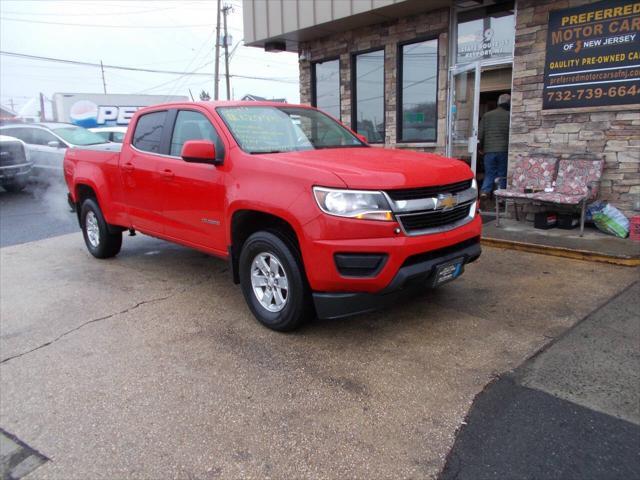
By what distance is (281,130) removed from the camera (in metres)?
Answer: 4.45

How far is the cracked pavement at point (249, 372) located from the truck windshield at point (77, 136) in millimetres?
9791

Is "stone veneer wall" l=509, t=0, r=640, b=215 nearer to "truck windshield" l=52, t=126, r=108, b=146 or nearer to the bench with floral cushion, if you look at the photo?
the bench with floral cushion

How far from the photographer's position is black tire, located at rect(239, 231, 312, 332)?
3.57 metres

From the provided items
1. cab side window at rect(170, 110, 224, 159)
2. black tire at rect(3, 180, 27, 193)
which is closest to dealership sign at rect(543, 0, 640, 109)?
cab side window at rect(170, 110, 224, 159)

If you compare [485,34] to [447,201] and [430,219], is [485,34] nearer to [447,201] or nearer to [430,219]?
[447,201]

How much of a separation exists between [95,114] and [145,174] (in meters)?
26.1

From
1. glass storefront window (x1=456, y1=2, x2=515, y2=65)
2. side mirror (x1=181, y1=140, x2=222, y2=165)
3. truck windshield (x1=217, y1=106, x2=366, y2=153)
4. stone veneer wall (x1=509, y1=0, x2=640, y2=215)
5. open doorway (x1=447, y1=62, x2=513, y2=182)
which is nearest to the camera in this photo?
side mirror (x1=181, y1=140, x2=222, y2=165)

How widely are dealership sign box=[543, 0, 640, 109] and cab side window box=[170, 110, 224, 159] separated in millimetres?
5108

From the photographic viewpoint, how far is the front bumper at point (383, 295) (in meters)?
3.35

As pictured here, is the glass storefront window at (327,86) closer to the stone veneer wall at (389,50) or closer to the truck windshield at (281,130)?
Answer: the stone veneer wall at (389,50)

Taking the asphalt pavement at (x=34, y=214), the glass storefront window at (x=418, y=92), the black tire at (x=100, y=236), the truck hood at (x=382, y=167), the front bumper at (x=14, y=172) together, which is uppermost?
the glass storefront window at (x=418, y=92)

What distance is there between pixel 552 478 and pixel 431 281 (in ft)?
5.02

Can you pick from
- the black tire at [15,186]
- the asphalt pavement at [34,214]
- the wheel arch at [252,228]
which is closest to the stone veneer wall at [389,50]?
the wheel arch at [252,228]

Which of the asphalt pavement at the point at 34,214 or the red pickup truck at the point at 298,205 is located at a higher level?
the red pickup truck at the point at 298,205
